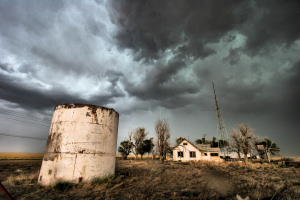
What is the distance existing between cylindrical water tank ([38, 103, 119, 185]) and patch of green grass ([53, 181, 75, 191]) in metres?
0.20

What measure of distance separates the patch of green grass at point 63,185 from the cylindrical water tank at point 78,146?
0.20 m

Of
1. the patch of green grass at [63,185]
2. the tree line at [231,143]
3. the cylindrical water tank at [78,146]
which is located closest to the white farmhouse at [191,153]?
the tree line at [231,143]

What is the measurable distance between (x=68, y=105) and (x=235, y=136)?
3236 cm

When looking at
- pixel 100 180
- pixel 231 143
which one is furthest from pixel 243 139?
pixel 100 180

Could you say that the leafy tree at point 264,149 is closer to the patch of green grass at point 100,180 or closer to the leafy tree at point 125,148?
the patch of green grass at point 100,180

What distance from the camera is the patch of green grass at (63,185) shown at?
24.4ft

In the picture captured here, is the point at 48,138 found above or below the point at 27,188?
above

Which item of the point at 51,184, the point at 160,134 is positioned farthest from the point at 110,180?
the point at 160,134

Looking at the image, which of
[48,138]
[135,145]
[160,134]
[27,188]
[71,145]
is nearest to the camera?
[27,188]

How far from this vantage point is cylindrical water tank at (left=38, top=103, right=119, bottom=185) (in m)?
8.13

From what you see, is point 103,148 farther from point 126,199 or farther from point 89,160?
point 126,199

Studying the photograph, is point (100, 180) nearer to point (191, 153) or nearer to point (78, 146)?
point (78, 146)

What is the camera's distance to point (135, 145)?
43.1m

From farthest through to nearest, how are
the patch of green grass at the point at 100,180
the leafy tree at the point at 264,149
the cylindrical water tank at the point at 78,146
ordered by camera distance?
the leafy tree at the point at 264,149 → the patch of green grass at the point at 100,180 → the cylindrical water tank at the point at 78,146
